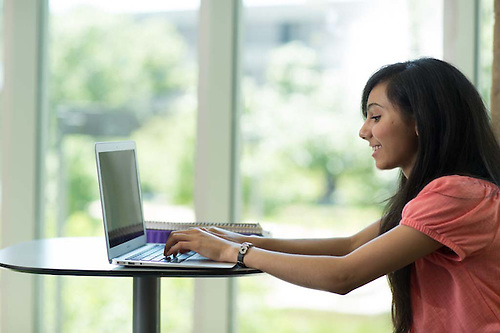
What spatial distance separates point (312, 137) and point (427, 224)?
148 centimetres

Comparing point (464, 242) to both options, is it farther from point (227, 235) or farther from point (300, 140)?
point (300, 140)

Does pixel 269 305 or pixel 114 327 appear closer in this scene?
pixel 269 305

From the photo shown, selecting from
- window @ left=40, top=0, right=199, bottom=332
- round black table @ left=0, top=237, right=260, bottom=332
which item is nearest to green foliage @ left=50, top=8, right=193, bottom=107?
window @ left=40, top=0, right=199, bottom=332

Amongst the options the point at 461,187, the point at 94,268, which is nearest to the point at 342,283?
the point at 461,187

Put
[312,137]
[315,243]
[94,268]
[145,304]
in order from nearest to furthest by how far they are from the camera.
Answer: [94,268]
[145,304]
[315,243]
[312,137]

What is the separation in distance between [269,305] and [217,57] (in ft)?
3.73

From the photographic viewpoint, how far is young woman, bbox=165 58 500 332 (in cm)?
136

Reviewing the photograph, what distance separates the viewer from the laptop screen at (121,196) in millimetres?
1604

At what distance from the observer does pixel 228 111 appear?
2764mm

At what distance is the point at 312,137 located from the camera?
280cm

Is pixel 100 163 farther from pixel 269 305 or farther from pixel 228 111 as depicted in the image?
pixel 269 305

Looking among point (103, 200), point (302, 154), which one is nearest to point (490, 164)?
point (103, 200)

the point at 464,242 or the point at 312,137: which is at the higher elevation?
the point at 312,137

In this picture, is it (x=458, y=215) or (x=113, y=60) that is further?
(x=113, y=60)
